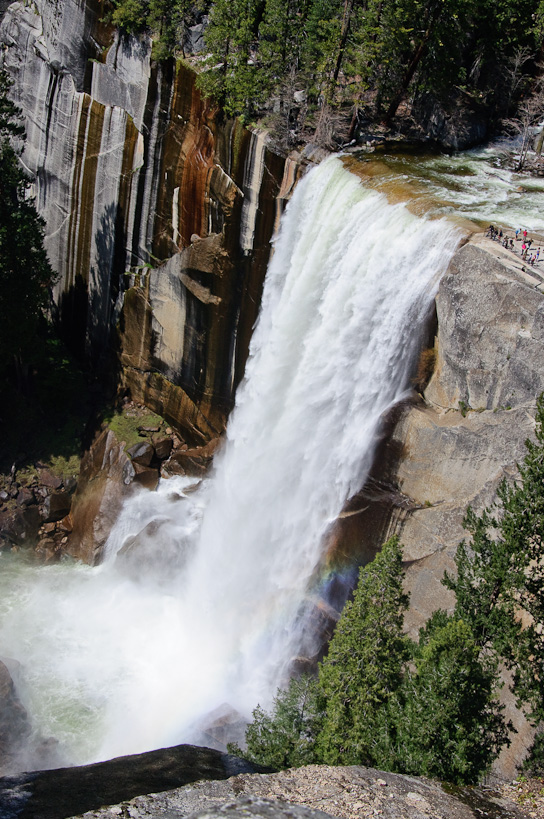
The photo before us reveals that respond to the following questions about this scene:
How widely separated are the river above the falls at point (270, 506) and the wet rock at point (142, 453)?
7.29ft

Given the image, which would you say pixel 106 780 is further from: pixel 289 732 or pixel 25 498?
pixel 25 498

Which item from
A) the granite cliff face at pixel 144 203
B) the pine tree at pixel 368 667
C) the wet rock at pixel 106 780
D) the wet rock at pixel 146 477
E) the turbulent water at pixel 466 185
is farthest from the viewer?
the wet rock at pixel 146 477

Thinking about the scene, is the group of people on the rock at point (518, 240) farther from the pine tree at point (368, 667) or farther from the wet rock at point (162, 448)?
the wet rock at point (162, 448)

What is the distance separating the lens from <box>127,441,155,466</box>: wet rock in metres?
30.8

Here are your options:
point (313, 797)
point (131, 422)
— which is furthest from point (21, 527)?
point (313, 797)

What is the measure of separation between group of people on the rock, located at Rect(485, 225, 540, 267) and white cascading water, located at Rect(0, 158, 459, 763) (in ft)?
3.63

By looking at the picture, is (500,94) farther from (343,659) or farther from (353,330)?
(343,659)

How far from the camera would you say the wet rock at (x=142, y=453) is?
30.8 metres

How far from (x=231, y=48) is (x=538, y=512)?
2481 centimetres

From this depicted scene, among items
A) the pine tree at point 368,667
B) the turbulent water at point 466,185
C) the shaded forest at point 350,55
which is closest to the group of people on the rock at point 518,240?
the turbulent water at point 466,185

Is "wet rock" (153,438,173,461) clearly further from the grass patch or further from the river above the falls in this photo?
the river above the falls

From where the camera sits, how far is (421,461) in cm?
2006

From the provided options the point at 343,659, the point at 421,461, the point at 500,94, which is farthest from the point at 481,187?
the point at 343,659

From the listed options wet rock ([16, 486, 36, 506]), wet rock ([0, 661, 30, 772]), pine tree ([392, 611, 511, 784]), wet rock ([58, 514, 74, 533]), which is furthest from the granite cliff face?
pine tree ([392, 611, 511, 784])
